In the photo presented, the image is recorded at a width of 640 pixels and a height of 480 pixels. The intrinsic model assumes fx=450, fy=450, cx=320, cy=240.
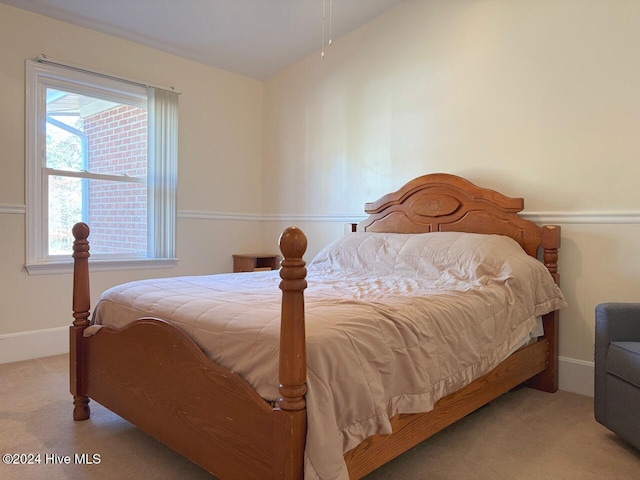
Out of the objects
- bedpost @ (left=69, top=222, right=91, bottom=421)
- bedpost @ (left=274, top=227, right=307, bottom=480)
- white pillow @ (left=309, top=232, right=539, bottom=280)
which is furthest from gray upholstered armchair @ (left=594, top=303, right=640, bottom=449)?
bedpost @ (left=69, top=222, right=91, bottom=421)

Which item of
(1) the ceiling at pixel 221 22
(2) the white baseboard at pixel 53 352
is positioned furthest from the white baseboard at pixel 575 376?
(1) the ceiling at pixel 221 22

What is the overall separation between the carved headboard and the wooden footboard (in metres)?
1.99

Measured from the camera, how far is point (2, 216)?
3.07 meters

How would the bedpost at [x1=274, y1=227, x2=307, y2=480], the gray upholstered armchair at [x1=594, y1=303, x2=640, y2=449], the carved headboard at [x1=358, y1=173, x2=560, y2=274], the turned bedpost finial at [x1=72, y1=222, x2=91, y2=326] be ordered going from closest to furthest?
the bedpost at [x1=274, y1=227, x2=307, y2=480] → the gray upholstered armchair at [x1=594, y1=303, x2=640, y2=449] → the turned bedpost finial at [x1=72, y1=222, x2=91, y2=326] → the carved headboard at [x1=358, y1=173, x2=560, y2=274]

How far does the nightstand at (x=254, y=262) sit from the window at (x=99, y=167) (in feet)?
2.14

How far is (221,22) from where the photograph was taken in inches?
139

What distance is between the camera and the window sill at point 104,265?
322 centimetres

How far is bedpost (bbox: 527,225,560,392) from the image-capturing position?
260 centimetres

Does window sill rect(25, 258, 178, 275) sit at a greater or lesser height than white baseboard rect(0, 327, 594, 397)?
greater

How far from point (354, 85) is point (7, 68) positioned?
256 cm

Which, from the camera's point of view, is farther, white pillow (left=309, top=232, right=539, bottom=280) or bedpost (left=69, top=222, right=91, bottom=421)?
white pillow (left=309, top=232, right=539, bottom=280)

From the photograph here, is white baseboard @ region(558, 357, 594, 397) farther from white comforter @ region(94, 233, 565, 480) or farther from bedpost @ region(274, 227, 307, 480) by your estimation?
bedpost @ region(274, 227, 307, 480)

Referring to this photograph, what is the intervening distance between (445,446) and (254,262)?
2.77 meters

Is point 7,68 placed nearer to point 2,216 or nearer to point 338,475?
point 2,216
